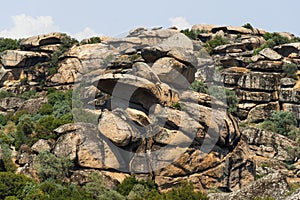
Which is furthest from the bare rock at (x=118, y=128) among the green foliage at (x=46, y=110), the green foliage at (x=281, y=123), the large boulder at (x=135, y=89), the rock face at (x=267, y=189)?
the green foliage at (x=281, y=123)

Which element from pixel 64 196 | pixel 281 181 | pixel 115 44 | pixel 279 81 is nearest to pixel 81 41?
pixel 115 44

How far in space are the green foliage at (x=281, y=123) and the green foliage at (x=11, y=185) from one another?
3710cm

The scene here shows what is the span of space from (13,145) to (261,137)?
1104 inches

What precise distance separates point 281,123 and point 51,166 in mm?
36495

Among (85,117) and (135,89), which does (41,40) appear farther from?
(135,89)

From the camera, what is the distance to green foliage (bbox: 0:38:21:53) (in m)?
97.6

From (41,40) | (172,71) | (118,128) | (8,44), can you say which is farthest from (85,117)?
(8,44)

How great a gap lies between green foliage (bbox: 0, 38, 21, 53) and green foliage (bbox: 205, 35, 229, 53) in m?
37.8

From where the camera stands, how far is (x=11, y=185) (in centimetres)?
3462

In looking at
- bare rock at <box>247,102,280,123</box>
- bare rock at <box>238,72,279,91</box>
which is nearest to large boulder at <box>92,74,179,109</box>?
bare rock at <box>247,102,280,123</box>

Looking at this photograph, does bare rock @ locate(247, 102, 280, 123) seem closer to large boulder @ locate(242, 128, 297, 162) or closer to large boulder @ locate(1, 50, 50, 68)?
large boulder @ locate(242, 128, 297, 162)

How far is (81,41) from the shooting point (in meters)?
98.6

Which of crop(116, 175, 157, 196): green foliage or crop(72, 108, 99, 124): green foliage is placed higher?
crop(72, 108, 99, 124): green foliage

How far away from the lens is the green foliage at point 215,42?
9011 centimetres
